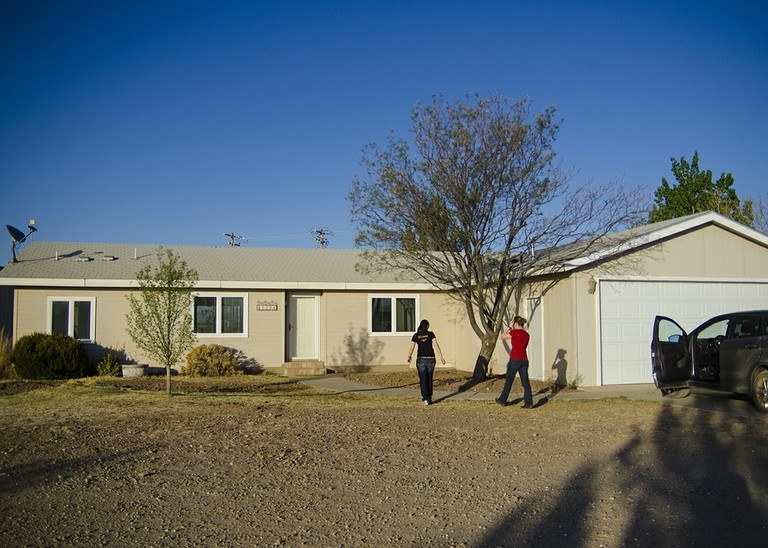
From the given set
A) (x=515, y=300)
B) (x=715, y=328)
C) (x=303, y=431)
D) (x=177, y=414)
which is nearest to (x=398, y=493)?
(x=303, y=431)

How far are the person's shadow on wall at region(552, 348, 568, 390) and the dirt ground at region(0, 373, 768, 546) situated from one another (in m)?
2.91

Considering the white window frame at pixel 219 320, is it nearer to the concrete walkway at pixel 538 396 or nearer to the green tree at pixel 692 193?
the concrete walkway at pixel 538 396

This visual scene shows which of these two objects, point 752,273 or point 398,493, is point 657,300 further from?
point 398,493

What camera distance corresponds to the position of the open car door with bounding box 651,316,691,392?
465 inches

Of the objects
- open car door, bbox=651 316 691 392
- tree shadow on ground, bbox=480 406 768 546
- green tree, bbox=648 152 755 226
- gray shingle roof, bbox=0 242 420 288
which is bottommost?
tree shadow on ground, bbox=480 406 768 546

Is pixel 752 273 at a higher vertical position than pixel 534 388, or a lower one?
higher

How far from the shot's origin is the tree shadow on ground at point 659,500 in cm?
542

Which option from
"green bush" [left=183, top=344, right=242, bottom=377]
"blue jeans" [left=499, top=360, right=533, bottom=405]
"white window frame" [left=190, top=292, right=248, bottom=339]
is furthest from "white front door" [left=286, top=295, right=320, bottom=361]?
"blue jeans" [left=499, top=360, right=533, bottom=405]

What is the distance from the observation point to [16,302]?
18.8 metres

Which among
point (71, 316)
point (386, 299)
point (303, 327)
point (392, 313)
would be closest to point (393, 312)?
point (392, 313)

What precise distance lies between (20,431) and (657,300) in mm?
12482

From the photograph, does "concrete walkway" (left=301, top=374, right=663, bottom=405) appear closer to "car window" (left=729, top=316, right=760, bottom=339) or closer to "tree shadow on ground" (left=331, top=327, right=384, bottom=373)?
"car window" (left=729, top=316, right=760, bottom=339)

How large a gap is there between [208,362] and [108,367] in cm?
257

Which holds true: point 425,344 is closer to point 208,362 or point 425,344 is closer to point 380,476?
point 380,476
